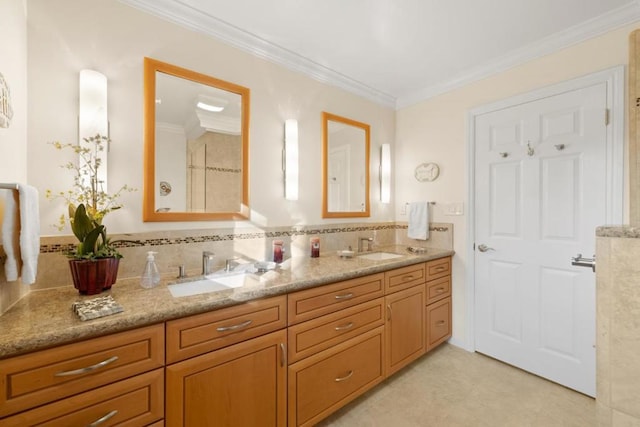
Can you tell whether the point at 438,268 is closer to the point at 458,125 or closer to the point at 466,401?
the point at 466,401

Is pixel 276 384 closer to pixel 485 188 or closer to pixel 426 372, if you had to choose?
pixel 426 372

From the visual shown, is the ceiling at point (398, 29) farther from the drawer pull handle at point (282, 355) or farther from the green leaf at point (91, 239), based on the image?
the drawer pull handle at point (282, 355)

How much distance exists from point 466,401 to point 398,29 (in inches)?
101

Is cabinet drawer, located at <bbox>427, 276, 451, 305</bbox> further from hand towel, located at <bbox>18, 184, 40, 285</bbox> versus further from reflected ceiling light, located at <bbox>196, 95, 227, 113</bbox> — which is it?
hand towel, located at <bbox>18, 184, 40, 285</bbox>

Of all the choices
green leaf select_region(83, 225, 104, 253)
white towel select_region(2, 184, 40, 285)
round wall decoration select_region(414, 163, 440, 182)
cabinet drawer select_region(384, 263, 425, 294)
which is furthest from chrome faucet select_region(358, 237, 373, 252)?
white towel select_region(2, 184, 40, 285)

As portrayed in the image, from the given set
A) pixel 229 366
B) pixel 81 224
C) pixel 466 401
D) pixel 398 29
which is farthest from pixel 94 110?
pixel 466 401

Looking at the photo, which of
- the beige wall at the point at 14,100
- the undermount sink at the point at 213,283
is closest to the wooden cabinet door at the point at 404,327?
A: the undermount sink at the point at 213,283

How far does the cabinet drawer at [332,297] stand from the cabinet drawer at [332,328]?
34 mm

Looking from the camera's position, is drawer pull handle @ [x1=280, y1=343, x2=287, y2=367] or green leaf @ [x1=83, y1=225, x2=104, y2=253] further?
drawer pull handle @ [x1=280, y1=343, x2=287, y2=367]

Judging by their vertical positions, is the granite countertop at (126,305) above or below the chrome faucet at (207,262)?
below

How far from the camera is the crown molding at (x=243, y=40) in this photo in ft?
5.31

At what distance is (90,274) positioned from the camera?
124 cm

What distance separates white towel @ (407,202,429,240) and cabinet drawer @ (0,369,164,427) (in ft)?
7.67

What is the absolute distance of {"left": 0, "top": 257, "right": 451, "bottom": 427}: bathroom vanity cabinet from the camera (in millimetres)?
884
